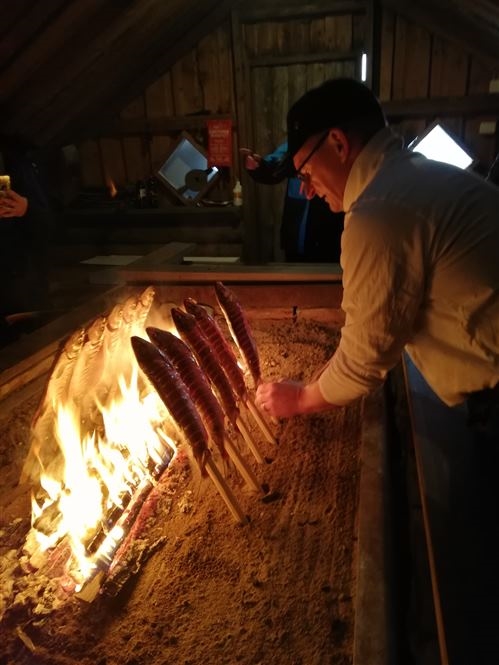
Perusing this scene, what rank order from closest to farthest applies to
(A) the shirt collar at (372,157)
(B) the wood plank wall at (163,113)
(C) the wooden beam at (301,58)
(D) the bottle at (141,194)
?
→ (A) the shirt collar at (372,157) < (C) the wooden beam at (301,58) < (B) the wood plank wall at (163,113) < (D) the bottle at (141,194)

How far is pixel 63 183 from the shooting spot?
28.6ft

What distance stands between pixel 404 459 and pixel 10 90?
5.49 meters

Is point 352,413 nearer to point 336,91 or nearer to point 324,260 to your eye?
point 336,91

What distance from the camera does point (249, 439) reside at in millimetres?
2420

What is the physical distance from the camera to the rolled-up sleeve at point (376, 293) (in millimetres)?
1695

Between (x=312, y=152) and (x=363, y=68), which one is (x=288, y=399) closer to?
(x=312, y=152)

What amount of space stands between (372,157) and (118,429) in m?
1.71

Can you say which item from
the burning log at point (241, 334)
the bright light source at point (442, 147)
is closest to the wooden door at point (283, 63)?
the bright light source at point (442, 147)

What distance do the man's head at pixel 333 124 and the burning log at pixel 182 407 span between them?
974 millimetres

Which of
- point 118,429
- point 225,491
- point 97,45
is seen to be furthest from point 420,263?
point 97,45

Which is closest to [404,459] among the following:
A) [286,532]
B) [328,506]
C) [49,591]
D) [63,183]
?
[328,506]

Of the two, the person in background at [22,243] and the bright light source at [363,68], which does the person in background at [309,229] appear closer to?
the person in background at [22,243]

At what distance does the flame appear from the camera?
2.05m

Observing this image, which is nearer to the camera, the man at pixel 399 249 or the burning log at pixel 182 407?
the man at pixel 399 249
